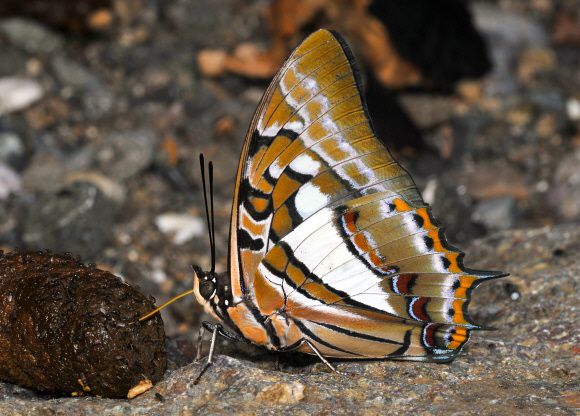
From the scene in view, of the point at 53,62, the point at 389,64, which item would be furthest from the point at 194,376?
the point at 53,62

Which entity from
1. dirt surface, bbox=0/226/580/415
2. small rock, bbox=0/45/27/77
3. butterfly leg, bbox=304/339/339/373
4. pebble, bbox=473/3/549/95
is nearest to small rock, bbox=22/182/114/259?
small rock, bbox=0/45/27/77

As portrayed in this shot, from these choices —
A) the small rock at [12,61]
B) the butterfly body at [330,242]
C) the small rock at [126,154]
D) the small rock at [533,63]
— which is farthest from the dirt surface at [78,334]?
the small rock at [533,63]

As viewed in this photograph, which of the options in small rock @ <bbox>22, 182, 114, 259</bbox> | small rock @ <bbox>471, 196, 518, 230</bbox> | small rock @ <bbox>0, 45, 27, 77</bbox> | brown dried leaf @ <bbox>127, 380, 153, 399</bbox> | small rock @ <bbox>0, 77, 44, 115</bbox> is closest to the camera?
brown dried leaf @ <bbox>127, 380, 153, 399</bbox>

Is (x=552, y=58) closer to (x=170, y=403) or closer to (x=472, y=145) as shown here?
(x=472, y=145)

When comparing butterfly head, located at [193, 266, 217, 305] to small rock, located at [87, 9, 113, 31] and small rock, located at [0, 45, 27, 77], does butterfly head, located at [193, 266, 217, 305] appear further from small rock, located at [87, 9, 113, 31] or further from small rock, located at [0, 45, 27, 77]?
small rock, located at [87, 9, 113, 31]

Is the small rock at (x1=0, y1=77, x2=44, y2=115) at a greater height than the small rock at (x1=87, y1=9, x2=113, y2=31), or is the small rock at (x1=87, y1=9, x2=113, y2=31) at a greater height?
the small rock at (x1=87, y1=9, x2=113, y2=31)

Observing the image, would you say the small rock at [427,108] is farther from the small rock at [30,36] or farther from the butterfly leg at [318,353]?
the butterfly leg at [318,353]

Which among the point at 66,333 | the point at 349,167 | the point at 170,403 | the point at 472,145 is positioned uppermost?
the point at 472,145
